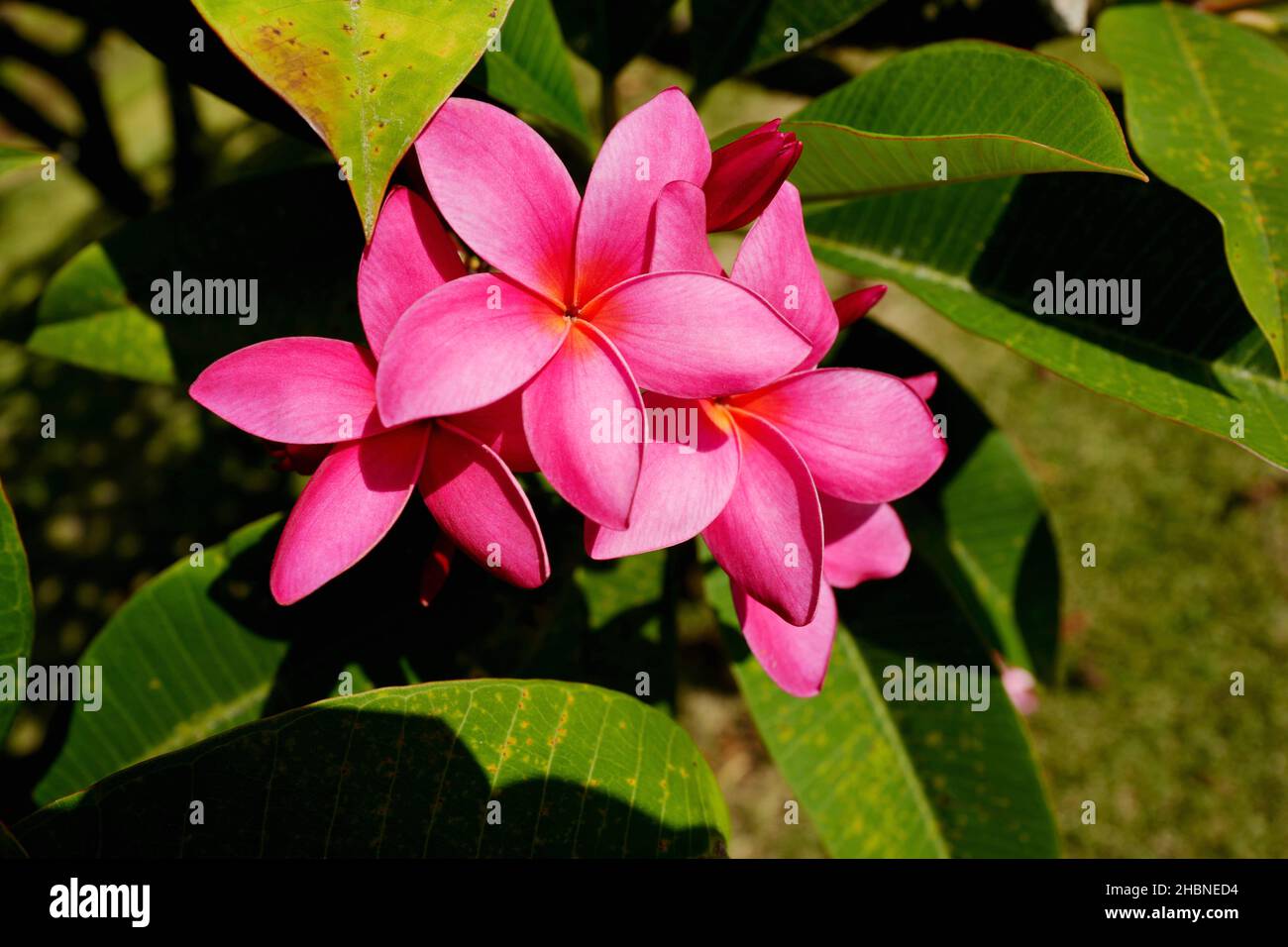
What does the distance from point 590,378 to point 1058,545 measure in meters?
1.76

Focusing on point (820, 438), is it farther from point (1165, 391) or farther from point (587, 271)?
point (1165, 391)

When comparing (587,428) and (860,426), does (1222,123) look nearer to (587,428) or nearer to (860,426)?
(860,426)

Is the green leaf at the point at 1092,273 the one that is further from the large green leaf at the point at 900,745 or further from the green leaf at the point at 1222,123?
the large green leaf at the point at 900,745

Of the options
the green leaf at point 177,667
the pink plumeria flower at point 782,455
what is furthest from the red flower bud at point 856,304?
the green leaf at point 177,667

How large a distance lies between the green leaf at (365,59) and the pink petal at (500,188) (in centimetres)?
4

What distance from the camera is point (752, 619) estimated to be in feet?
2.90

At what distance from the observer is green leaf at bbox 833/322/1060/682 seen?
60.2 inches

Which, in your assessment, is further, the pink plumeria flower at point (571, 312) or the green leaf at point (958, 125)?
the green leaf at point (958, 125)

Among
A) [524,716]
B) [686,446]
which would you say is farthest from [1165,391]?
[524,716]

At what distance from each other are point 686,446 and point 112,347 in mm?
861

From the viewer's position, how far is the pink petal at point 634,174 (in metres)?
0.74

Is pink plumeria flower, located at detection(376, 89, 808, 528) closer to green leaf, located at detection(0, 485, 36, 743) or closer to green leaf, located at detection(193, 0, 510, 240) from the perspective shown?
green leaf, located at detection(193, 0, 510, 240)

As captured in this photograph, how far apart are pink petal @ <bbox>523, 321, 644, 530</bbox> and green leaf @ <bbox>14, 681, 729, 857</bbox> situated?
28cm

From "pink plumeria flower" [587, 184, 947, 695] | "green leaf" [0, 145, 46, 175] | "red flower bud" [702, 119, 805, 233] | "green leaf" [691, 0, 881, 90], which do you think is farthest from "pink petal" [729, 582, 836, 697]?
"green leaf" [0, 145, 46, 175]
